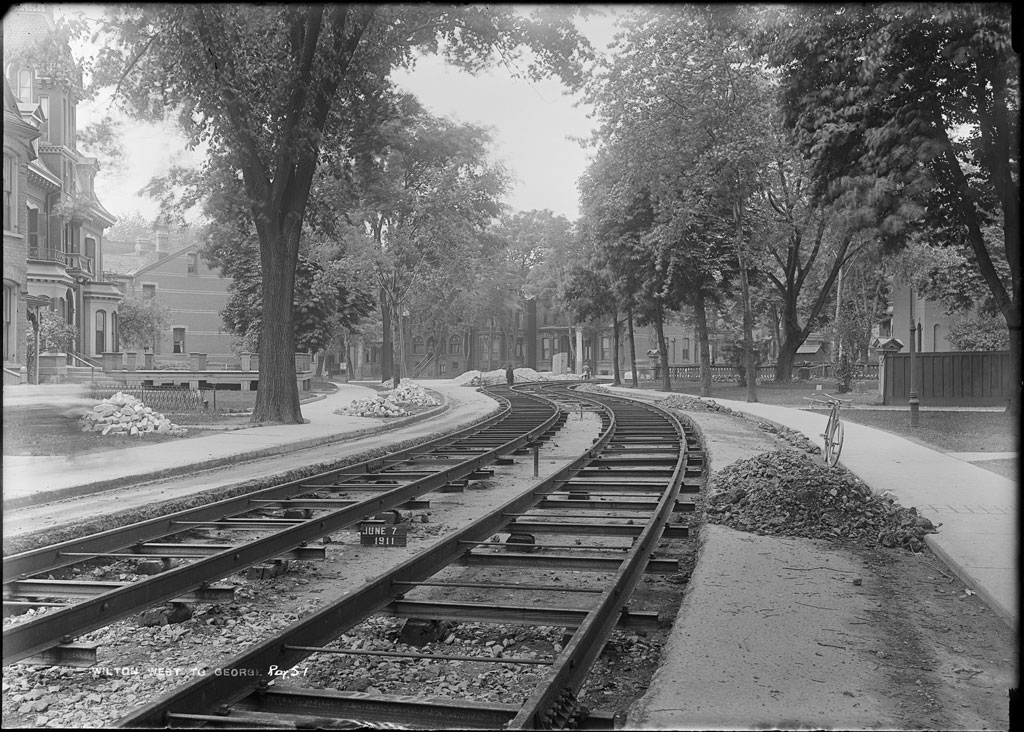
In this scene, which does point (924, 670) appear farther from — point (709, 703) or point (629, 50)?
point (629, 50)

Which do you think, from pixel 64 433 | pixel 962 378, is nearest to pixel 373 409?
pixel 64 433

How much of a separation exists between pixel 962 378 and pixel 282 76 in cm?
2095

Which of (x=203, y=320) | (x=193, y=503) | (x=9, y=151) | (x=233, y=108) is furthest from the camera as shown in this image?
(x=203, y=320)

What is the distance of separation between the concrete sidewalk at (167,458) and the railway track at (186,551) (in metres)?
2.43

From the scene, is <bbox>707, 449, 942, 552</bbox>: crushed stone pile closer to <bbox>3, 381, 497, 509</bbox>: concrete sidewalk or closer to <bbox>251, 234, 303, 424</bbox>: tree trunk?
<bbox>3, 381, 497, 509</bbox>: concrete sidewalk

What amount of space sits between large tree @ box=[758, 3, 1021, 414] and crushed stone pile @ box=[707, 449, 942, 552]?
8512mm

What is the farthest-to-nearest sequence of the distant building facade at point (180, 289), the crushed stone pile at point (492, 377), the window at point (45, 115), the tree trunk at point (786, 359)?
the distant building facade at point (180, 289) < the crushed stone pile at point (492, 377) < the tree trunk at point (786, 359) < the window at point (45, 115)

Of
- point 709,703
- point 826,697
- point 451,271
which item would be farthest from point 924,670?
point 451,271

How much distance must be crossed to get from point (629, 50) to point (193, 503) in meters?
21.8

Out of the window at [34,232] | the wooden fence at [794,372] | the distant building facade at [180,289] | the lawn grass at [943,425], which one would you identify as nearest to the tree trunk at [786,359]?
the wooden fence at [794,372]

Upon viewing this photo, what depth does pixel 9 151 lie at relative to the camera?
84.8 ft

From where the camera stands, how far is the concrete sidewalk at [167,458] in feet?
33.7

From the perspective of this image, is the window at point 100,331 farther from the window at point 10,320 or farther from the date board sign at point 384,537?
the date board sign at point 384,537

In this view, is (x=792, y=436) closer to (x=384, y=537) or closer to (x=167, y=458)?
(x=167, y=458)
